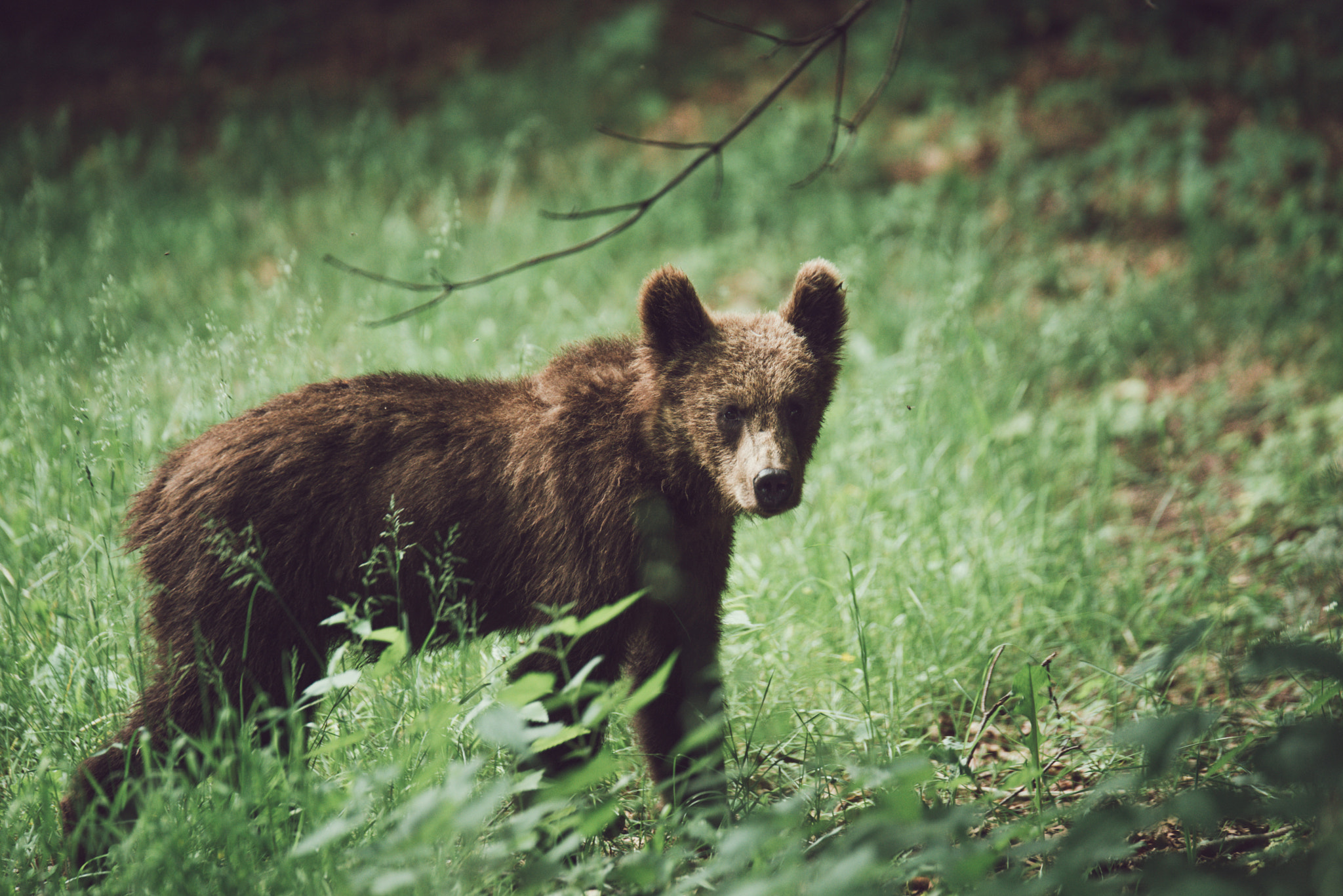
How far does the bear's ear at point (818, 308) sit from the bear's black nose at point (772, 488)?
2.39 ft

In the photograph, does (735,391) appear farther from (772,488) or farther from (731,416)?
(772,488)

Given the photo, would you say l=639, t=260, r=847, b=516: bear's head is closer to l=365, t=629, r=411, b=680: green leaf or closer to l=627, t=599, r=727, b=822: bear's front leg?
l=627, t=599, r=727, b=822: bear's front leg

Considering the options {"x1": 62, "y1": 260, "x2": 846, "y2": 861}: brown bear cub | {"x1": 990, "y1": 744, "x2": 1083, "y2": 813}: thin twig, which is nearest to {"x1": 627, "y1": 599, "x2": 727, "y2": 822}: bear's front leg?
{"x1": 62, "y1": 260, "x2": 846, "y2": 861}: brown bear cub

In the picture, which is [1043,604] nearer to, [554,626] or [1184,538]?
[1184,538]

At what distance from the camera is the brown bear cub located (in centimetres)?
287

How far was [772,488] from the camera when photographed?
10.0 ft

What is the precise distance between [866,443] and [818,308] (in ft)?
4.42

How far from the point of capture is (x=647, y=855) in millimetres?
2174

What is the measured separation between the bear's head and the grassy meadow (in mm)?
618

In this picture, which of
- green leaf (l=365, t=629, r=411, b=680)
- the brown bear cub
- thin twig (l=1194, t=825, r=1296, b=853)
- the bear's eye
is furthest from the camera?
the bear's eye

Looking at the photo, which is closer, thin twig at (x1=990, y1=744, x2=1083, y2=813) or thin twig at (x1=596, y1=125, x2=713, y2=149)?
thin twig at (x1=596, y1=125, x2=713, y2=149)

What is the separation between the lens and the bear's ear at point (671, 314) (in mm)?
3314

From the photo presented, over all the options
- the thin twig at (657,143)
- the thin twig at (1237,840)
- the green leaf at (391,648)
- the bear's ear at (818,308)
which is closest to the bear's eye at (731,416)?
the bear's ear at (818,308)

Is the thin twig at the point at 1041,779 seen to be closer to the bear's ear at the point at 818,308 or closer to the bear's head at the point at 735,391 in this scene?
the bear's head at the point at 735,391
